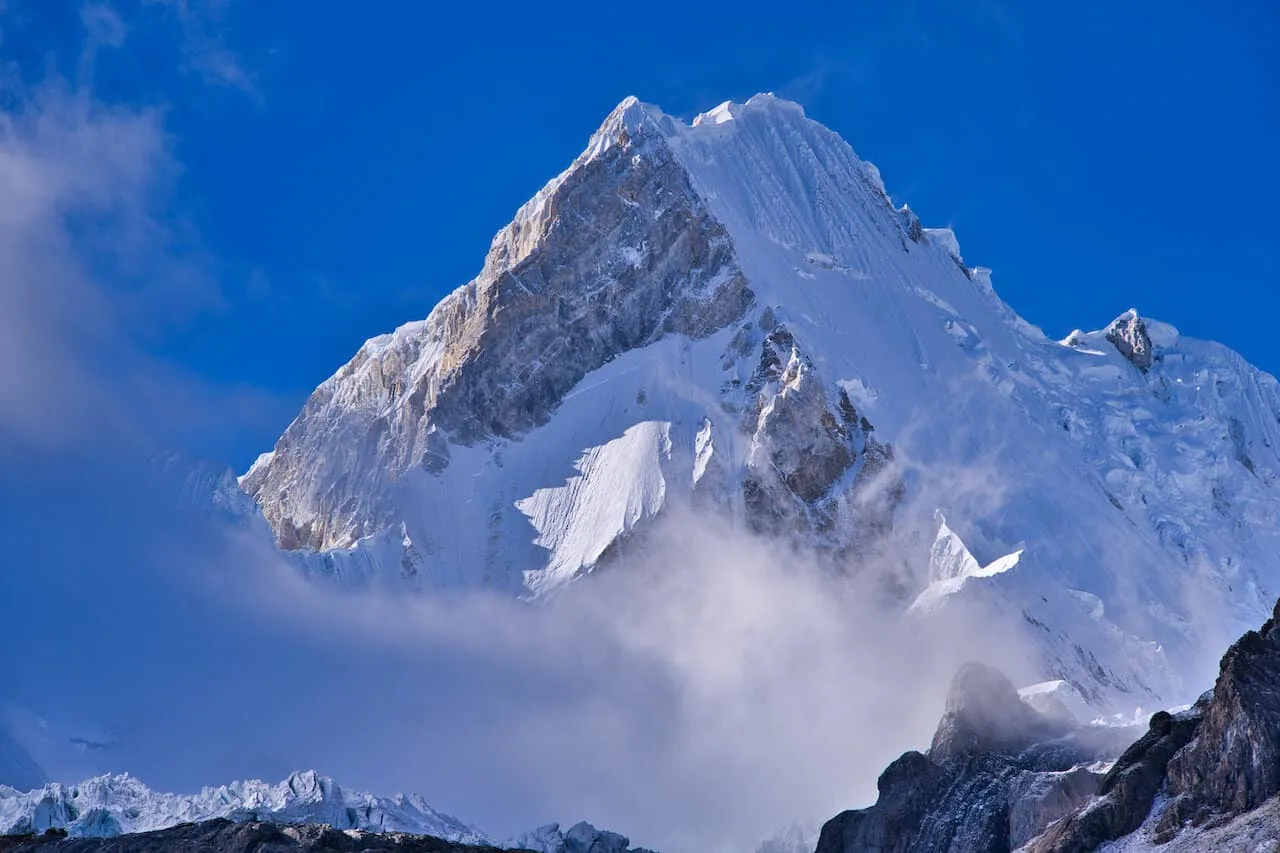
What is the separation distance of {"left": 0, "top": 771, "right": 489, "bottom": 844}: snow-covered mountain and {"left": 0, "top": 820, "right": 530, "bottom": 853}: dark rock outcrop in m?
24.5

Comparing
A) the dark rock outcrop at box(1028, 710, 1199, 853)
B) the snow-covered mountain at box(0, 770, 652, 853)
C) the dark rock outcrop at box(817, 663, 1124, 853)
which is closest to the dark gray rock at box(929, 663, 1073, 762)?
the dark rock outcrop at box(817, 663, 1124, 853)

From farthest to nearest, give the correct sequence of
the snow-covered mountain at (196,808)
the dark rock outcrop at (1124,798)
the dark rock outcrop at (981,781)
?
1. the snow-covered mountain at (196,808)
2. the dark rock outcrop at (981,781)
3. the dark rock outcrop at (1124,798)

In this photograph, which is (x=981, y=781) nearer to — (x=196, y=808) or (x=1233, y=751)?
(x=1233, y=751)

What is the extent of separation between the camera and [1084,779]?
117 m

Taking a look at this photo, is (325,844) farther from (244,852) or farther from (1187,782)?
(1187,782)

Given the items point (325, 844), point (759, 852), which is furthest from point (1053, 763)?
point (759, 852)

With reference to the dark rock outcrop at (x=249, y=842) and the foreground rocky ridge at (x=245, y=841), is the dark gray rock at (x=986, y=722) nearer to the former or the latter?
the foreground rocky ridge at (x=245, y=841)

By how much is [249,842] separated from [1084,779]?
42.8 m

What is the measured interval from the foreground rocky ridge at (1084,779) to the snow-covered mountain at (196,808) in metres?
34.9

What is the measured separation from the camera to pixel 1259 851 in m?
95.5

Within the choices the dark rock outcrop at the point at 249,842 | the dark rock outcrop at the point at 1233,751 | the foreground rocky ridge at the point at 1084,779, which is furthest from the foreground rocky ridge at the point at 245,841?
the dark rock outcrop at the point at 1233,751

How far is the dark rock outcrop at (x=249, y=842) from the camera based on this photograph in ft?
367

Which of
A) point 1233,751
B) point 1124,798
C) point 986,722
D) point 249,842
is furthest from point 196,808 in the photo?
point 1233,751

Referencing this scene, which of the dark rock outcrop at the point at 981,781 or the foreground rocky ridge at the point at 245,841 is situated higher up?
the dark rock outcrop at the point at 981,781
